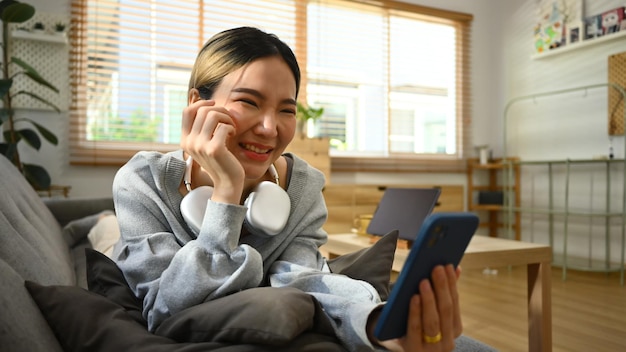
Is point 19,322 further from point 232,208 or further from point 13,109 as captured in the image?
point 13,109

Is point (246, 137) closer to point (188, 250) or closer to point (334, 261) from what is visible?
point (188, 250)

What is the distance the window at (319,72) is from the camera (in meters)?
3.42

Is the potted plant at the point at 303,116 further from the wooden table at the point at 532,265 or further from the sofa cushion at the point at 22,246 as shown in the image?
the sofa cushion at the point at 22,246

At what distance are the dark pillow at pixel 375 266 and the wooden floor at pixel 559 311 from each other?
1.30 metres

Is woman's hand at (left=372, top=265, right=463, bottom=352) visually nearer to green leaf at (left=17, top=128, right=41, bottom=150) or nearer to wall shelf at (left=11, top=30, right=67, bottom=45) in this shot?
green leaf at (left=17, top=128, right=41, bottom=150)

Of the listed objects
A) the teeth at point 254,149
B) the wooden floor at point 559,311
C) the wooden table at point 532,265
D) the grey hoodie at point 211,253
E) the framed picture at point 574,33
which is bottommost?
the wooden floor at point 559,311

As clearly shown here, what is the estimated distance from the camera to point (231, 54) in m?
0.82

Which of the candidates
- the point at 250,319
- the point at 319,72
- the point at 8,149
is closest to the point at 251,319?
the point at 250,319

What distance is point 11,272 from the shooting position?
0.64 metres

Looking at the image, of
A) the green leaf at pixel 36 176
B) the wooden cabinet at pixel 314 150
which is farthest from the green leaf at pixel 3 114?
the wooden cabinet at pixel 314 150

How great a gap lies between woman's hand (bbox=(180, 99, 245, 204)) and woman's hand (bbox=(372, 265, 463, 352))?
0.32m

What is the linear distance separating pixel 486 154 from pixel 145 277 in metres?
4.41

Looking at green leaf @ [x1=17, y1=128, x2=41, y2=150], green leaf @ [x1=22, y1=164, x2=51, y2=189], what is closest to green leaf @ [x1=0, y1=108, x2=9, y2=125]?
green leaf @ [x1=17, y1=128, x2=41, y2=150]

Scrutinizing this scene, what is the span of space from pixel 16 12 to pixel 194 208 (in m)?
2.51
